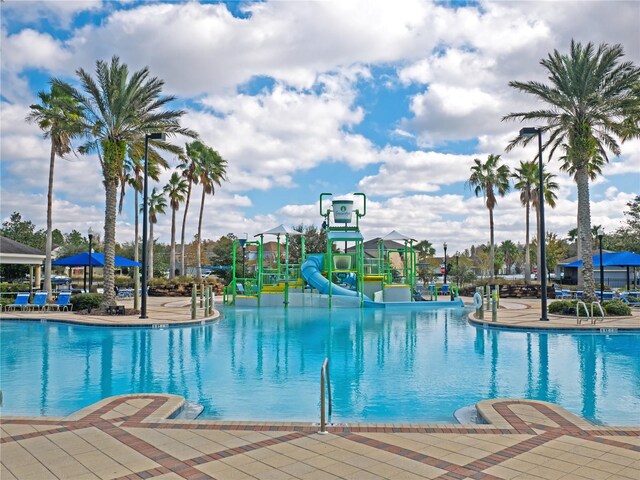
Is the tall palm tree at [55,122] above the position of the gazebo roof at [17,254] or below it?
above

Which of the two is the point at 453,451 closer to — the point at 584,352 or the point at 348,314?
the point at 584,352

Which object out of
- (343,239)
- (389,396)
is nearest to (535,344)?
(389,396)

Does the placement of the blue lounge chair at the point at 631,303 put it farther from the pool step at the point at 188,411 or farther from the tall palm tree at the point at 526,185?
the pool step at the point at 188,411

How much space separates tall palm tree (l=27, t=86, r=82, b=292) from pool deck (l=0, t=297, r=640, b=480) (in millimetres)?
16319

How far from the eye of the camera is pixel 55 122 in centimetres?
2297

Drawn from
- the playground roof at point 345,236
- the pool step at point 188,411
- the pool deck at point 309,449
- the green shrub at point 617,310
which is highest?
the playground roof at point 345,236

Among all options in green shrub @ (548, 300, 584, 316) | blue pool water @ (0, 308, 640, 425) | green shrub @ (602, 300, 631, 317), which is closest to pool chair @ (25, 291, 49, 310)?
blue pool water @ (0, 308, 640, 425)

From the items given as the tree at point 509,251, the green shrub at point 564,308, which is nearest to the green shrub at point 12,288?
the green shrub at point 564,308

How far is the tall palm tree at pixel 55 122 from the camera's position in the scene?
19858 millimetres

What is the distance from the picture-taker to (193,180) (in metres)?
40.4

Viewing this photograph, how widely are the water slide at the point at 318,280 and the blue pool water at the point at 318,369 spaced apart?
34.4ft

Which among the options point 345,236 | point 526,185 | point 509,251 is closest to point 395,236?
point 345,236

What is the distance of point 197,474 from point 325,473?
1093mm

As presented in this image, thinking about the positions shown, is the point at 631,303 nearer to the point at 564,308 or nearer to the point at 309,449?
the point at 564,308
